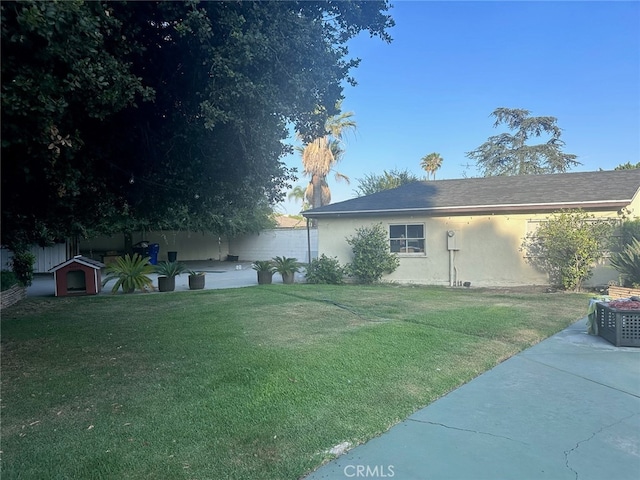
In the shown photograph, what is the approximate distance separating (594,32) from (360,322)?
403 inches

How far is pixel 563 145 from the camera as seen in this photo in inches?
1379

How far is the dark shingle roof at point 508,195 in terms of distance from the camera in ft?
39.6

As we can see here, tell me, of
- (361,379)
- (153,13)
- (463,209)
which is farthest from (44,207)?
(463,209)

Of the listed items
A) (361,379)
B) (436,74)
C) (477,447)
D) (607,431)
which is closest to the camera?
(477,447)

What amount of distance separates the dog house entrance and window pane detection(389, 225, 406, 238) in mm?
10243

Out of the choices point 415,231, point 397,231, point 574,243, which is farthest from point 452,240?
point 574,243

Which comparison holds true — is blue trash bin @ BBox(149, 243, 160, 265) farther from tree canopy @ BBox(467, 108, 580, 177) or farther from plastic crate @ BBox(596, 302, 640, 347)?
tree canopy @ BBox(467, 108, 580, 177)

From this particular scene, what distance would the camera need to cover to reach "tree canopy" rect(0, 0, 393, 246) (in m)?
3.28

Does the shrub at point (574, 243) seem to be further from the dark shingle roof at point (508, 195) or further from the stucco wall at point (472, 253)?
the stucco wall at point (472, 253)

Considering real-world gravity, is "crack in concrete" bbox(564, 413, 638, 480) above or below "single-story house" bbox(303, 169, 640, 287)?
below

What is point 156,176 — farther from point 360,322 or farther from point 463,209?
point 463,209

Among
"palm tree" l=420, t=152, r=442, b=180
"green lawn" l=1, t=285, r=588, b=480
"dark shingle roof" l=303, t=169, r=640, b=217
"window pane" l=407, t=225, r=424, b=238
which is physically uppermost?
"palm tree" l=420, t=152, r=442, b=180

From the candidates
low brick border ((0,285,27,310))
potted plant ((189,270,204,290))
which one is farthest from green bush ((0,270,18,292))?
potted plant ((189,270,204,290))

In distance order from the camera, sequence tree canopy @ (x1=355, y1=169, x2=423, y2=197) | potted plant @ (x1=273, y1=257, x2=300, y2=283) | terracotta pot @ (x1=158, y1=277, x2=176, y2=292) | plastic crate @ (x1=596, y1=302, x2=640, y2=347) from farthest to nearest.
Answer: tree canopy @ (x1=355, y1=169, x2=423, y2=197)
potted plant @ (x1=273, y1=257, x2=300, y2=283)
terracotta pot @ (x1=158, y1=277, x2=176, y2=292)
plastic crate @ (x1=596, y1=302, x2=640, y2=347)
